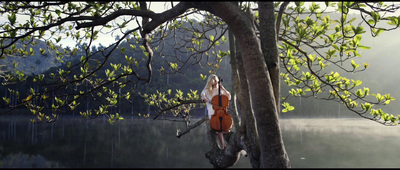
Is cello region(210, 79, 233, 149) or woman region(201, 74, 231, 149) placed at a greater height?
woman region(201, 74, 231, 149)

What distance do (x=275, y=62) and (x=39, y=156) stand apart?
2920cm

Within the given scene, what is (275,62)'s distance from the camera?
11.7 feet

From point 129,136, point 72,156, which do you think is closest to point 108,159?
point 72,156

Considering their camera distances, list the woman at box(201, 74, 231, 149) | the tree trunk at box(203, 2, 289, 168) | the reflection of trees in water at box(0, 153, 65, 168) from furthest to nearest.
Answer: the reflection of trees in water at box(0, 153, 65, 168) < the woman at box(201, 74, 231, 149) < the tree trunk at box(203, 2, 289, 168)

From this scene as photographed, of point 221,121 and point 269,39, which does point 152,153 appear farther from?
point 269,39

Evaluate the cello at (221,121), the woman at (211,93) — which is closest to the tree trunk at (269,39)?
the cello at (221,121)

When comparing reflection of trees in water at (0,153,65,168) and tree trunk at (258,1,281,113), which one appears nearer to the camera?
tree trunk at (258,1,281,113)

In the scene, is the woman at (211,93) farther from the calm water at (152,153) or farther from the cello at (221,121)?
the calm water at (152,153)

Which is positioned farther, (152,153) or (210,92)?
(152,153)

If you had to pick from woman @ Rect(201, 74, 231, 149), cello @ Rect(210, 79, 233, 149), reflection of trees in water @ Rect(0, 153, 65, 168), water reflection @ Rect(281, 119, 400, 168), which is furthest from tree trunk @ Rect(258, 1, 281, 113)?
reflection of trees in water @ Rect(0, 153, 65, 168)

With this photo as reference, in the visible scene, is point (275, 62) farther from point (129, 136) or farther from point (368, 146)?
point (129, 136)

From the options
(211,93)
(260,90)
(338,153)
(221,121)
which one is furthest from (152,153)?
(260,90)

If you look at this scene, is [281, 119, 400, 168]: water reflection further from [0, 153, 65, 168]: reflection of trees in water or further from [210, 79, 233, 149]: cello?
[0, 153, 65, 168]: reflection of trees in water

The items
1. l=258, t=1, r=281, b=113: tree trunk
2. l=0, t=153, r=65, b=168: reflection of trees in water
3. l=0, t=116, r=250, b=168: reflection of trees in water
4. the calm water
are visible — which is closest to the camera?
l=258, t=1, r=281, b=113: tree trunk
